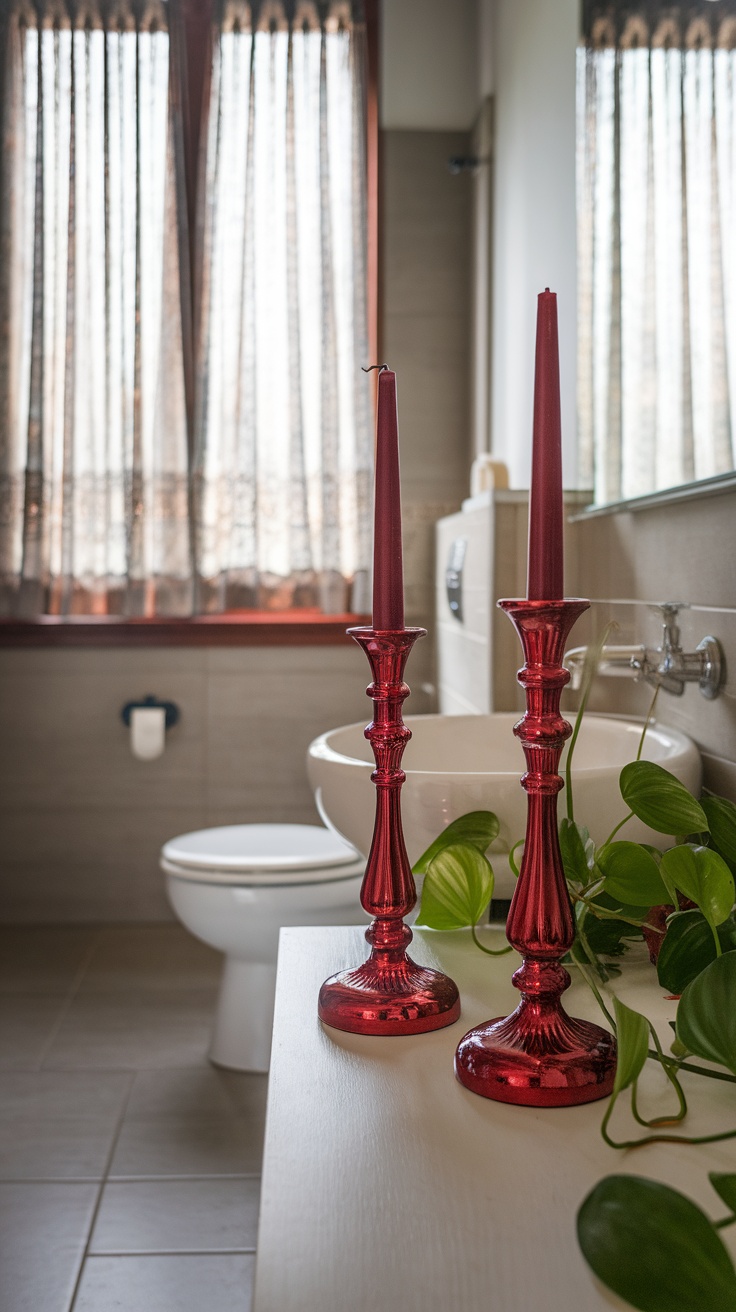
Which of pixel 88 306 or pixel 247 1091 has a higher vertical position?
pixel 88 306

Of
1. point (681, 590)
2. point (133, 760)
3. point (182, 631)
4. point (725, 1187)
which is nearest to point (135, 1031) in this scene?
point (133, 760)

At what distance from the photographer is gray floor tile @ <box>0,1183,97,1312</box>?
143 cm

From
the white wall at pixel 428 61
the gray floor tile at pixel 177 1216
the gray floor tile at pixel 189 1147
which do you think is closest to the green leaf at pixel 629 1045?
the gray floor tile at pixel 177 1216

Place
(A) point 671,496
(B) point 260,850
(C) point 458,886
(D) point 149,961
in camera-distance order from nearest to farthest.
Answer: (C) point 458,886
(A) point 671,496
(B) point 260,850
(D) point 149,961

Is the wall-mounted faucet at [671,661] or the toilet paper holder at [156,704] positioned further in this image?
the toilet paper holder at [156,704]

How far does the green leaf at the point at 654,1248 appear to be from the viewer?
1.34ft

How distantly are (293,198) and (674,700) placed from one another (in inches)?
85.8

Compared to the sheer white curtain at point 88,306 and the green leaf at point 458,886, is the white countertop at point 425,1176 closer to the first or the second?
the green leaf at point 458,886

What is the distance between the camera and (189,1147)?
6.13 ft

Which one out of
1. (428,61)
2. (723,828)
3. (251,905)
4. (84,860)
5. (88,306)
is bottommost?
(84,860)

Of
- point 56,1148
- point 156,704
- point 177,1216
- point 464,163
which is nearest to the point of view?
point 177,1216

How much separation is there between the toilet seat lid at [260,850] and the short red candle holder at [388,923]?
131cm

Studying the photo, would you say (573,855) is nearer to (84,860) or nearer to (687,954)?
(687,954)

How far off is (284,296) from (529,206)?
829mm
